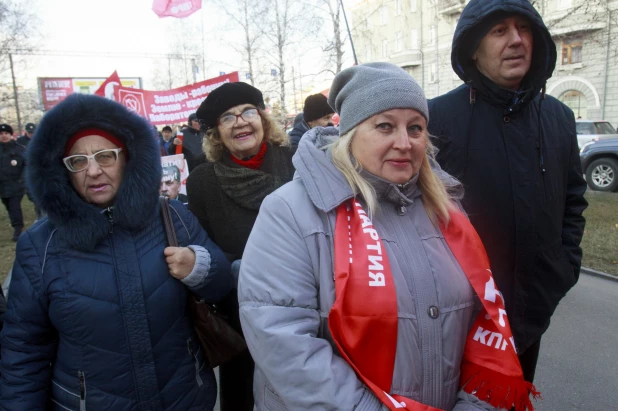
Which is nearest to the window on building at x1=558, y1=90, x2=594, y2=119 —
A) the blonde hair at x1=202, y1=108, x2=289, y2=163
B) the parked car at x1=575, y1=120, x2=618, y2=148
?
the parked car at x1=575, y1=120, x2=618, y2=148

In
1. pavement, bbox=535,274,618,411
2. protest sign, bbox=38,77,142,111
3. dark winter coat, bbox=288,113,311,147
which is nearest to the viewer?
pavement, bbox=535,274,618,411

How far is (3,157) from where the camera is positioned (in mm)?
8500

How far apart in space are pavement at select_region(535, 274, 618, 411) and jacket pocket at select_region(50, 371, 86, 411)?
294 cm

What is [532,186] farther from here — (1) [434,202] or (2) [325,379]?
(2) [325,379]

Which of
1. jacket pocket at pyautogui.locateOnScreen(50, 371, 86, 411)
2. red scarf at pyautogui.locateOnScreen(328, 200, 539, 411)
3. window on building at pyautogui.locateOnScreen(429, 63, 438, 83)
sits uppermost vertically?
window on building at pyautogui.locateOnScreen(429, 63, 438, 83)

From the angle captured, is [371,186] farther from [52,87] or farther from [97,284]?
[52,87]

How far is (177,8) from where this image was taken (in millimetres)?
9109

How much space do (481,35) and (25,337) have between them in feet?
7.48

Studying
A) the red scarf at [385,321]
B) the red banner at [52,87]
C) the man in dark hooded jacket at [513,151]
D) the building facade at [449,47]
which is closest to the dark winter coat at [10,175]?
the man in dark hooded jacket at [513,151]

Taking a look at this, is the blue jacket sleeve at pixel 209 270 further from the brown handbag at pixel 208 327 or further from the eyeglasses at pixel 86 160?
the eyeglasses at pixel 86 160

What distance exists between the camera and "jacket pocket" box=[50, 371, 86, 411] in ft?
5.50

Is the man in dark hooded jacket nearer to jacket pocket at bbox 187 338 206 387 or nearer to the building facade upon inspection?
jacket pocket at bbox 187 338 206 387

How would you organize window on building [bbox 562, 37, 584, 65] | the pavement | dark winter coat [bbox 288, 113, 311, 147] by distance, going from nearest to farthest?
the pavement
dark winter coat [bbox 288, 113, 311, 147]
window on building [bbox 562, 37, 584, 65]

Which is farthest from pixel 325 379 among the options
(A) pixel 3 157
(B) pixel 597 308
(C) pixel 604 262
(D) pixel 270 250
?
(A) pixel 3 157
